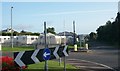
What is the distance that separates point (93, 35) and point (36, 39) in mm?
63506

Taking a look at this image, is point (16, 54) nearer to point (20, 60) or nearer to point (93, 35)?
point (20, 60)

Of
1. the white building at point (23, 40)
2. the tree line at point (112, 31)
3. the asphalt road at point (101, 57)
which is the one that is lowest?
the asphalt road at point (101, 57)

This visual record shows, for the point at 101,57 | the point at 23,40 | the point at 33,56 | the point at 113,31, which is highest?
the point at 113,31

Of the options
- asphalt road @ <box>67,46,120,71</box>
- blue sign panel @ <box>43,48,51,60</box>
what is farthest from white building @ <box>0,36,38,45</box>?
blue sign panel @ <box>43,48,51,60</box>

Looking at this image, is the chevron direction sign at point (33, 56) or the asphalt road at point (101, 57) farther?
the asphalt road at point (101, 57)

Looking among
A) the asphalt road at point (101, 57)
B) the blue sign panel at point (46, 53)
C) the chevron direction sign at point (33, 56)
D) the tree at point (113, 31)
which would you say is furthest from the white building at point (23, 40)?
the blue sign panel at point (46, 53)

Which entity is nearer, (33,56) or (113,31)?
(33,56)

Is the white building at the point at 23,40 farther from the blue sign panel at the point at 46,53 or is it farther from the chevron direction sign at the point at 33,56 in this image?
the blue sign panel at the point at 46,53

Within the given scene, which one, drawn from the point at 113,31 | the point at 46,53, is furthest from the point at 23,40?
the point at 46,53

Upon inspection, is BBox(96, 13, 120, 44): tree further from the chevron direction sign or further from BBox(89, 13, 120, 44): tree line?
the chevron direction sign

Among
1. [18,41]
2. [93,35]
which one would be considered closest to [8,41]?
[18,41]

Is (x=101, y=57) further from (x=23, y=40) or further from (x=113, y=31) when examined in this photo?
(x=23, y=40)

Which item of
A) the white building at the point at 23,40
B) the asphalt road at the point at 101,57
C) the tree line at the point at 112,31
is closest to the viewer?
the asphalt road at the point at 101,57

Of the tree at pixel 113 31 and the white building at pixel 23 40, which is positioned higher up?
the tree at pixel 113 31
